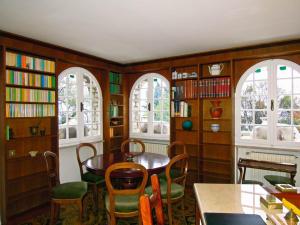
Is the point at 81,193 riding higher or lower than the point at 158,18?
lower

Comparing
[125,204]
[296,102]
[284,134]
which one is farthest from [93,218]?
[296,102]

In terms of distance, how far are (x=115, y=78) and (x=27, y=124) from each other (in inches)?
83.3

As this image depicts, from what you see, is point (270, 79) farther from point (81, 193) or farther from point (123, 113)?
point (81, 193)

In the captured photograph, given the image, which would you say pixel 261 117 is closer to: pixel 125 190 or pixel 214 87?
pixel 214 87

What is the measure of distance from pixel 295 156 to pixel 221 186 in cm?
244

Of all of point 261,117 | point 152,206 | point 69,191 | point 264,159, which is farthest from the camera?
point 261,117

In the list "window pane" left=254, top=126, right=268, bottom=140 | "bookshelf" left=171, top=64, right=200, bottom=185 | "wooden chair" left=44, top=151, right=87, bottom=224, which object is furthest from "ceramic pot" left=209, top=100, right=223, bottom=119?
"wooden chair" left=44, top=151, right=87, bottom=224

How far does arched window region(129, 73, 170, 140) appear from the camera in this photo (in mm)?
4801

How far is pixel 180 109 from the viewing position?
4.45 meters

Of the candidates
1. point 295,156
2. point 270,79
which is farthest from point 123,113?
point 295,156

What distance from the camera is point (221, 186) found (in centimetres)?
179

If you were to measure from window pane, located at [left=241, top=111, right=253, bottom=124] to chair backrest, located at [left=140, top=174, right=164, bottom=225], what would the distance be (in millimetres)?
3001

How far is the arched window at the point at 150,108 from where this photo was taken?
4.80 m

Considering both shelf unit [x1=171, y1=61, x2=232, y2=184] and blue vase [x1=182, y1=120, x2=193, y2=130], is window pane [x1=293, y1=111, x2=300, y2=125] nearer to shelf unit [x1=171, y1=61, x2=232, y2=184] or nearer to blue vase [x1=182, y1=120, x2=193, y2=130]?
shelf unit [x1=171, y1=61, x2=232, y2=184]
